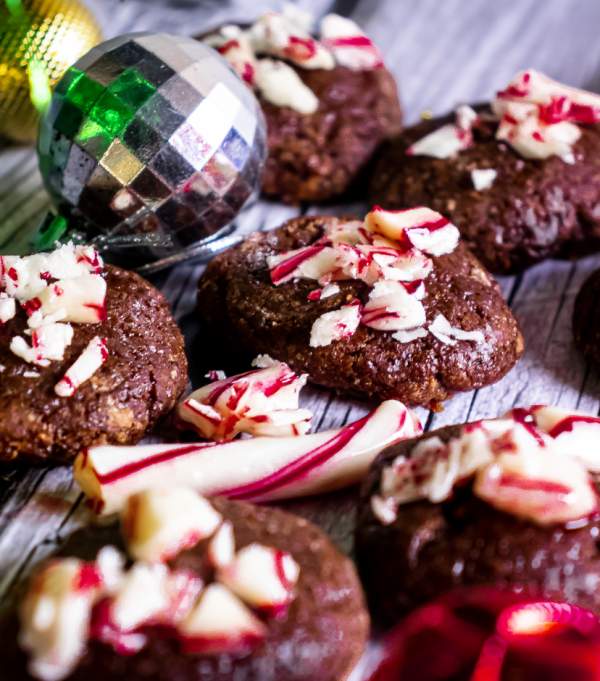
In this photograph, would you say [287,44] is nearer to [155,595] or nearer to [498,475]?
[498,475]

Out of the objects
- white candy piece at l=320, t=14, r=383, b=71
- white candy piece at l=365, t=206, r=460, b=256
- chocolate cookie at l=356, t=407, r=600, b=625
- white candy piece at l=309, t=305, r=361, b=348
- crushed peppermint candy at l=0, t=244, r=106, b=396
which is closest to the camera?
chocolate cookie at l=356, t=407, r=600, b=625

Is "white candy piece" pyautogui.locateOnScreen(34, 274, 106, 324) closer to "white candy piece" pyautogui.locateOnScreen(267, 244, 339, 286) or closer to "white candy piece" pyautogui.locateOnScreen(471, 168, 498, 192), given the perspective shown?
"white candy piece" pyautogui.locateOnScreen(267, 244, 339, 286)

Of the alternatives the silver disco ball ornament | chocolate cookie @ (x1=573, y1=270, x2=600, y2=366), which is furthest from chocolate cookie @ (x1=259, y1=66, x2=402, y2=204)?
chocolate cookie @ (x1=573, y1=270, x2=600, y2=366)

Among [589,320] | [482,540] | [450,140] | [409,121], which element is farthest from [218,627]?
[409,121]

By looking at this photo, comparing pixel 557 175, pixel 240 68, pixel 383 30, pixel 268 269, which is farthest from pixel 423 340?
pixel 383 30

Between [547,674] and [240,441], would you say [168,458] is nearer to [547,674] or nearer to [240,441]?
[240,441]

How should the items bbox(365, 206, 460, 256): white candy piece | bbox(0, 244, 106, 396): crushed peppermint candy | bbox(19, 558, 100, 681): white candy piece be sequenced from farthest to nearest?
bbox(365, 206, 460, 256): white candy piece, bbox(0, 244, 106, 396): crushed peppermint candy, bbox(19, 558, 100, 681): white candy piece

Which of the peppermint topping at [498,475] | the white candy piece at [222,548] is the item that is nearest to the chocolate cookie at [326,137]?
the peppermint topping at [498,475]
